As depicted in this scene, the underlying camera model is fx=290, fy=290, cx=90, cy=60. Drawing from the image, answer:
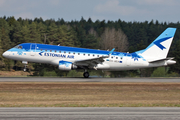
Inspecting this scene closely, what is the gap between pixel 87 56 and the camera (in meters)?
37.6

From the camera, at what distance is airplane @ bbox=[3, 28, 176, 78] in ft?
120

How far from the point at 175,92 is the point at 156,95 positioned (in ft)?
9.18

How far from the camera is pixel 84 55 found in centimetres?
3753
